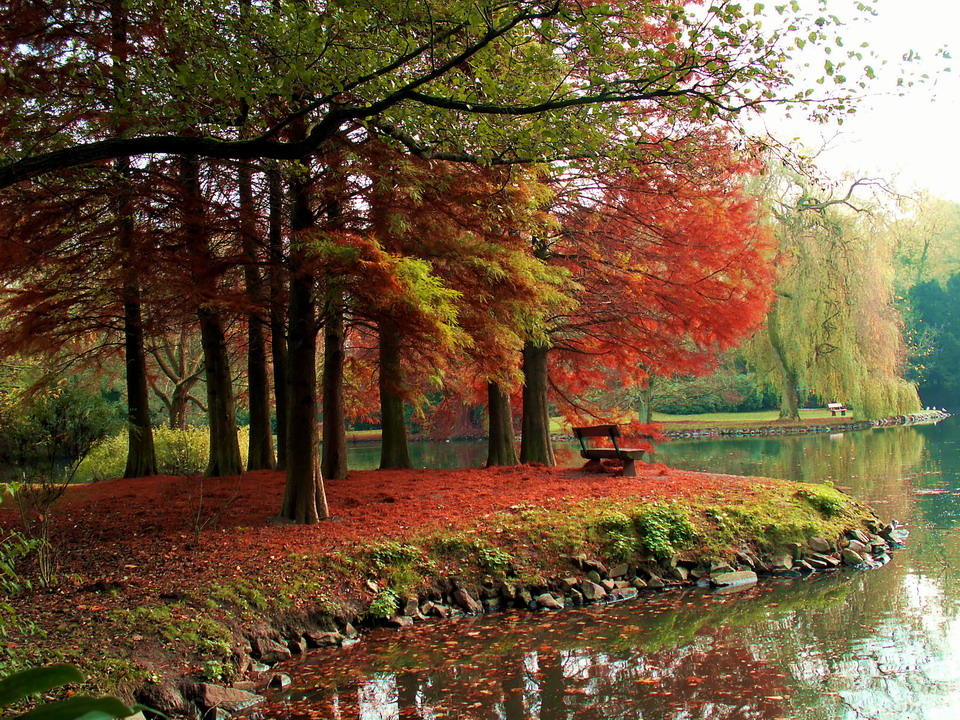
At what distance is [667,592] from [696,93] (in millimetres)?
5334

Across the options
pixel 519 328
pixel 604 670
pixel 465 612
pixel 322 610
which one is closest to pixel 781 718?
pixel 604 670

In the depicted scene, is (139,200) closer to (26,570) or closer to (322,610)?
(26,570)

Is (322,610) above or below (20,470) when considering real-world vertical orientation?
below

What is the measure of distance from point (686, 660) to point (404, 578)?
2797 mm

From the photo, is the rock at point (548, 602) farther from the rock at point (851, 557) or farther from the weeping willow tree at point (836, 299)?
the weeping willow tree at point (836, 299)

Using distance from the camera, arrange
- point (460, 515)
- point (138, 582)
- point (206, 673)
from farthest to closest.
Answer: point (460, 515), point (138, 582), point (206, 673)

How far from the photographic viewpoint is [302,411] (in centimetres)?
875

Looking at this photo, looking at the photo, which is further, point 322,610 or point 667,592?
point 667,592

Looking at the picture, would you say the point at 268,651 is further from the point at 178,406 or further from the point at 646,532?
the point at 178,406

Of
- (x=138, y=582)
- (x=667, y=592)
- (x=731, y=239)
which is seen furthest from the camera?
(x=731, y=239)

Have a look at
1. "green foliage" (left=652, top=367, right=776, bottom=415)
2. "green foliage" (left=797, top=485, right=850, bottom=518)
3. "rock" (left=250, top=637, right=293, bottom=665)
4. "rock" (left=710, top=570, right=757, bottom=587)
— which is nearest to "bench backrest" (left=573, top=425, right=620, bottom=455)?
"green foliage" (left=797, top=485, right=850, bottom=518)

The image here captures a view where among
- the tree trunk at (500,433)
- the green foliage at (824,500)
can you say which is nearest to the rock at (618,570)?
the green foliage at (824,500)

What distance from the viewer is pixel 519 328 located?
9.63m

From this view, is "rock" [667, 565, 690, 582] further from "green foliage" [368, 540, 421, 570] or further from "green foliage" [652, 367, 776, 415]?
"green foliage" [652, 367, 776, 415]
